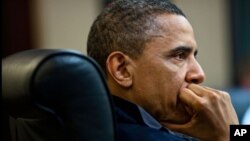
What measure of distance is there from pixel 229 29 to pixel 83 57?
473 centimetres

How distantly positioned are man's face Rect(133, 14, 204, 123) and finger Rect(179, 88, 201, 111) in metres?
0.02

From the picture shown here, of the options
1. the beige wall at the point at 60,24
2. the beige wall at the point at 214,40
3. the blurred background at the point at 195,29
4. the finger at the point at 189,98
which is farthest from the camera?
the beige wall at the point at 214,40

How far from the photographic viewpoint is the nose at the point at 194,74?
1.69 meters

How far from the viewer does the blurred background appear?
210 inches

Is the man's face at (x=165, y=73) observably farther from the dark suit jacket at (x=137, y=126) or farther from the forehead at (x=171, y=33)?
the dark suit jacket at (x=137, y=126)

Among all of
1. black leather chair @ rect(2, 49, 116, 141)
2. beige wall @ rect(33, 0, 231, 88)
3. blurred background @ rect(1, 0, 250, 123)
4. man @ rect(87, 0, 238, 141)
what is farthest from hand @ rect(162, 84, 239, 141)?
beige wall @ rect(33, 0, 231, 88)

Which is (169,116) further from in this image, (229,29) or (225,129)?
(229,29)

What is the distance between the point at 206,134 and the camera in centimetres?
163

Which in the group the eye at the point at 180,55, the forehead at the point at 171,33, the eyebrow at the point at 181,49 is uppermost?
the forehead at the point at 171,33

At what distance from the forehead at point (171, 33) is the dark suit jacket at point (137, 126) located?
21 centimetres

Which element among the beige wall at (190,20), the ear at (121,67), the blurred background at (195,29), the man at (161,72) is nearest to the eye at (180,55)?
the man at (161,72)

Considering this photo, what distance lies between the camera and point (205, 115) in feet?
5.35

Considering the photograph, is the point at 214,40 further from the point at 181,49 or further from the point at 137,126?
the point at 137,126

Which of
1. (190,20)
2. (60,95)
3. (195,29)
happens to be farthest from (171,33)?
(195,29)
